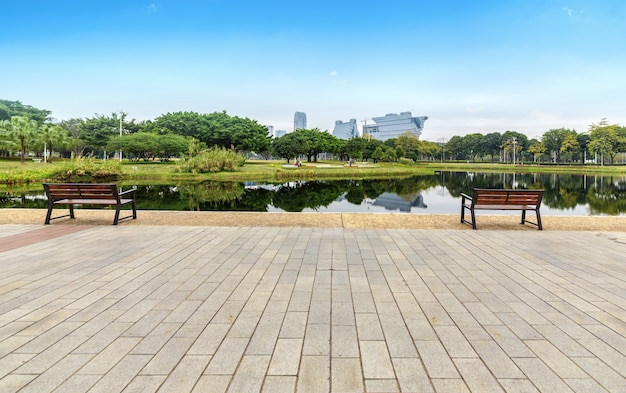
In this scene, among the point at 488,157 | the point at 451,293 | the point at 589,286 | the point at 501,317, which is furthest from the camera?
the point at 488,157

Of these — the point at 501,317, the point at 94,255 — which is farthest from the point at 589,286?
the point at 94,255

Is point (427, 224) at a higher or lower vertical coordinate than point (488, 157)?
lower

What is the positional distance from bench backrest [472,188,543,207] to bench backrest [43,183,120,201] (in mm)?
9263

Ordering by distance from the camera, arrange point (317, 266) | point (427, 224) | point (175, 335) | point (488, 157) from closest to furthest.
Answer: point (175, 335) < point (317, 266) < point (427, 224) < point (488, 157)

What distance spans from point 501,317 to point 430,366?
1356mm

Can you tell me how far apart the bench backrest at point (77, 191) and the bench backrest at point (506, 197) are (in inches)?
365

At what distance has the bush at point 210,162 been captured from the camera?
119ft

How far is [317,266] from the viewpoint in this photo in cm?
527

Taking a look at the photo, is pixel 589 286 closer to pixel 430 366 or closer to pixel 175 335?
pixel 430 366

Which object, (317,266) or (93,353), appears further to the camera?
(317,266)

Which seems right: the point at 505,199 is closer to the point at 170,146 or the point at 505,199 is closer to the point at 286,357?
the point at 286,357

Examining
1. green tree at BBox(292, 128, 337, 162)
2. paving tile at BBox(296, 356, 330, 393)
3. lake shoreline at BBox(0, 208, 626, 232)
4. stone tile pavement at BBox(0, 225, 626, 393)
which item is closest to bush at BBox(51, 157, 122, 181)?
lake shoreline at BBox(0, 208, 626, 232)

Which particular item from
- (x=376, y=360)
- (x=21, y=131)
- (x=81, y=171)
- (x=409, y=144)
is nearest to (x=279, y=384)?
(x=376, y=360)

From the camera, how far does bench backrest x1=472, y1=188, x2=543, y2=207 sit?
28.0ft
